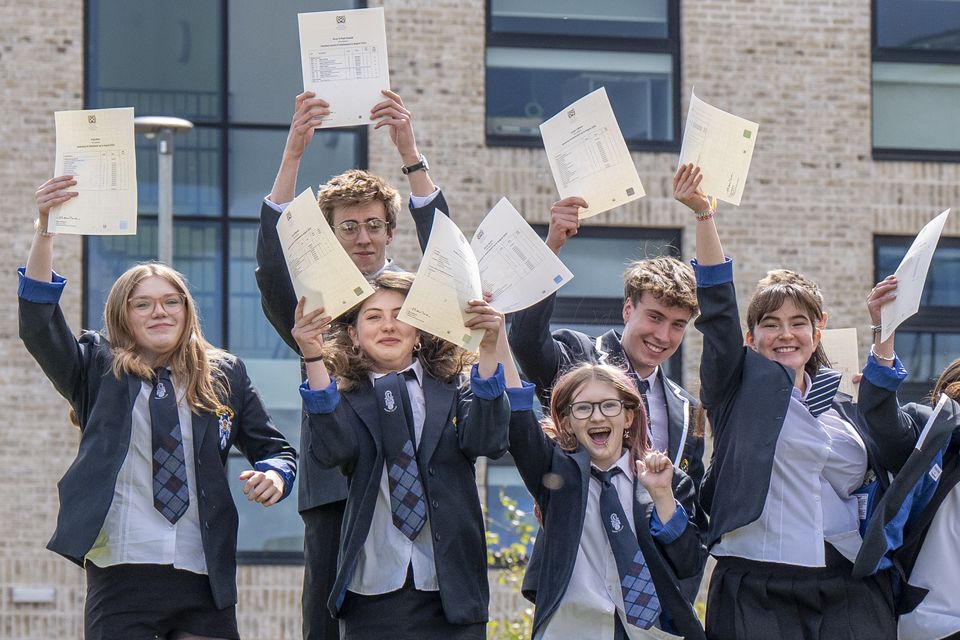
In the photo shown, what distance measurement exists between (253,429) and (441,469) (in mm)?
781

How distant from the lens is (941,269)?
1432 cm

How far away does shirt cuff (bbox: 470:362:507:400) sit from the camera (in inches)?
201

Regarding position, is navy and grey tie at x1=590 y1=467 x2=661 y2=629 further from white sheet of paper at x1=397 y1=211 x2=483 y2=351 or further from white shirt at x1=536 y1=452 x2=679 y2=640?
white sheet of paper at x1=397 y1=211 x2=483 y2=351

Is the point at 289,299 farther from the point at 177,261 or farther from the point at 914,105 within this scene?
the point at 914,105

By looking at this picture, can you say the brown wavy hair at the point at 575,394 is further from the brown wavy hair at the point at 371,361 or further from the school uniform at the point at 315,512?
the school uniform at the point at 315,512

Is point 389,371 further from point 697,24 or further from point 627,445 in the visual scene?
point 697,24

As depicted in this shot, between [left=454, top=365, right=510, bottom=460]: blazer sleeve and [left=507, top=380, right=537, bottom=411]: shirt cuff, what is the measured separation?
133 millimetres

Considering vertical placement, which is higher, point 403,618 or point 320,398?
point 320,398

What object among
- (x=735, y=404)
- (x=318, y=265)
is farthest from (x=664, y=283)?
(x=318, y=265)

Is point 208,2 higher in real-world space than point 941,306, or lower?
higher

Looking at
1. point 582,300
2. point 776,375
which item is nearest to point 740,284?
point 582,300

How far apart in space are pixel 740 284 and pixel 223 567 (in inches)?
357

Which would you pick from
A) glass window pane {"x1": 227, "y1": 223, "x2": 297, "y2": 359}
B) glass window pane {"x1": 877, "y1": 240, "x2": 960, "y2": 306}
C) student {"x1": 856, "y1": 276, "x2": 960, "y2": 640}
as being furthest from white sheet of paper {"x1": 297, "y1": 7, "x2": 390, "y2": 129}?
glass window pane {"x1": 877, "y1": 240, "x2": 960, "y2": 306}

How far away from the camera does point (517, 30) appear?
13.9 m
